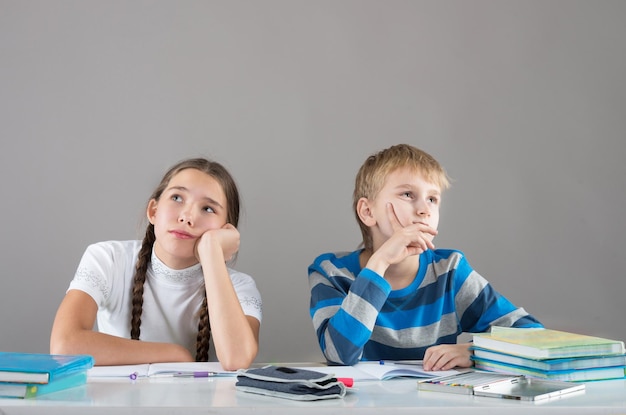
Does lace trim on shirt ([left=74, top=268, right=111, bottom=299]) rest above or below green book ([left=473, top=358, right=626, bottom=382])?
above

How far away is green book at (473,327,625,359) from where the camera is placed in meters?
1.31

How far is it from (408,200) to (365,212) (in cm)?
17

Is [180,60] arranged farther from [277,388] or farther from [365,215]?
[277,388]

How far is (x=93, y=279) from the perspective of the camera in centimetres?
185

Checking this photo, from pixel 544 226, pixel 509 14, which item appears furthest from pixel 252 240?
pixel 509 14

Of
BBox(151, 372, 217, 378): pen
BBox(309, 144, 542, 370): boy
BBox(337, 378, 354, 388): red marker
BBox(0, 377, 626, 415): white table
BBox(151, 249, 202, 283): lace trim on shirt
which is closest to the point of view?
BBox(0, 377, 626, 415): white table

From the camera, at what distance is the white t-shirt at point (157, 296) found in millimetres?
1929

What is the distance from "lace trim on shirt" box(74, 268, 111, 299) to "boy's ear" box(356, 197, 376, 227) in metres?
0.70

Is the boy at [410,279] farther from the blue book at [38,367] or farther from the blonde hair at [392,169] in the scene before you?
the blue book at [38,367]

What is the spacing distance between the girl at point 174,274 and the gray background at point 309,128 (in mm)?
604

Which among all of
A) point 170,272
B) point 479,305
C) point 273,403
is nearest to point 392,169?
point 479,305

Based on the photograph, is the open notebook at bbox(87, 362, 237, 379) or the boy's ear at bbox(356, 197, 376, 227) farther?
the boy's ear at bbox(356, 197, 376, 227)

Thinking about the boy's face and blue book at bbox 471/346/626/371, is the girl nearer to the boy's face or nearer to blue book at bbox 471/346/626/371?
the boy's face

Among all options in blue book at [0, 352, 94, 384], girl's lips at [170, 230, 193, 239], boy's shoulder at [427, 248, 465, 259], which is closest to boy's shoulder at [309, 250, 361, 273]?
boy's shoulder at [427, 248, 465, 259]
